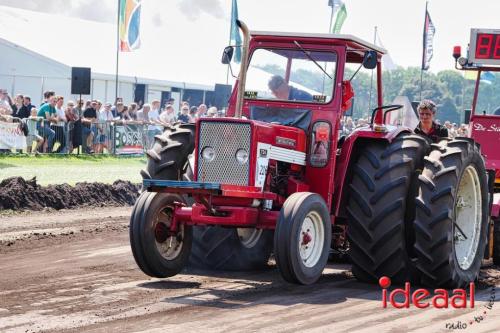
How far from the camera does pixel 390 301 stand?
8055 millimetres

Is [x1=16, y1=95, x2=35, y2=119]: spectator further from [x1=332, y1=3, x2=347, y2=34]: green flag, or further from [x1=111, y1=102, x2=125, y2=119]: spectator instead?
[x1=332, y1=3, x2=347, y2=34]: green flag

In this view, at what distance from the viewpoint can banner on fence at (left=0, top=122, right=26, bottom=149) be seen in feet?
65.1

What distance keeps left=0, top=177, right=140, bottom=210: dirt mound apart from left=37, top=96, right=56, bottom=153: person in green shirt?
4474mm

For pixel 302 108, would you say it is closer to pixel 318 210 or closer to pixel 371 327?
pixel 318 210

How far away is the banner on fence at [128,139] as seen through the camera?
2328cm

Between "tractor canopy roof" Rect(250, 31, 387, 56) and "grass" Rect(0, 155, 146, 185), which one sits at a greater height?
"tractor canopy roof" Rect(250, 31, 387, 56)

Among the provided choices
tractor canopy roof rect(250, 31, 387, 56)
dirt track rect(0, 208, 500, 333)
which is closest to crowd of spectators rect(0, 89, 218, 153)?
dirt track rect(0, 208, 500, 333)

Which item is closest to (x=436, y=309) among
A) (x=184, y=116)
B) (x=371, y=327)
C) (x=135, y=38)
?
(x=371, y=327)

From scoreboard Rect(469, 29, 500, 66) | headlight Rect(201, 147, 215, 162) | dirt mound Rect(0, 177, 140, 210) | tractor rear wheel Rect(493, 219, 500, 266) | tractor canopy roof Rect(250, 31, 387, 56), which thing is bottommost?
dirt mound Rect(0, 177, 140, 210)

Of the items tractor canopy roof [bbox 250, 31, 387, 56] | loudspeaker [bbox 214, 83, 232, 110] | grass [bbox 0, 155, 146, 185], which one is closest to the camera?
tractor canopy roof [bbox 250, 31, 387, 56]

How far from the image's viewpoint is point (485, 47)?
12859 millimetres

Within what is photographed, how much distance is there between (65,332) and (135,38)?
21.0 metres

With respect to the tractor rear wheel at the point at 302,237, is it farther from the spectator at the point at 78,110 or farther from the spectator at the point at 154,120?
the spectator at the point at 154,120

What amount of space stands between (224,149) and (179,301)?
144cm
